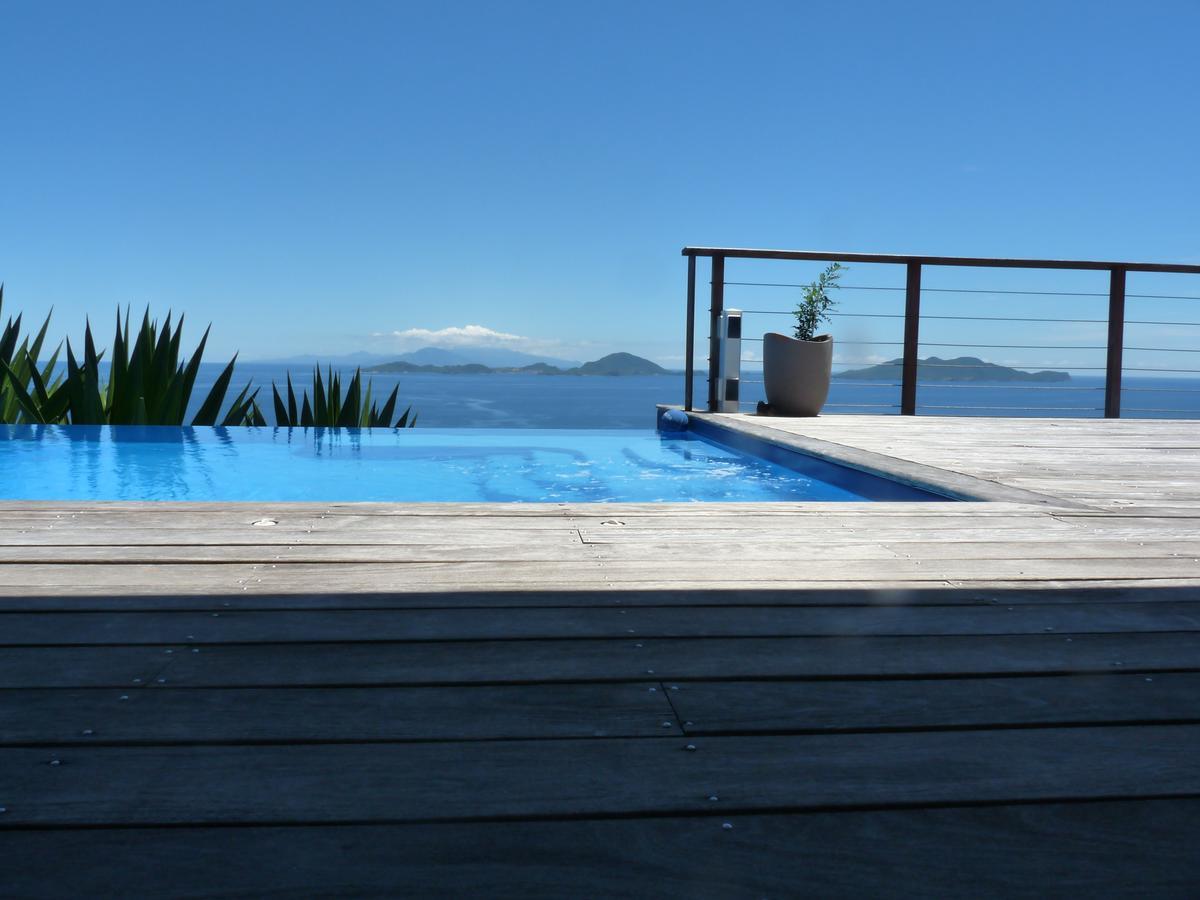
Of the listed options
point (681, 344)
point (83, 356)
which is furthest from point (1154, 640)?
point (83, 356)

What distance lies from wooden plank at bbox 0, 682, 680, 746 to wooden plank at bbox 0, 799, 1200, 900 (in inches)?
6.4

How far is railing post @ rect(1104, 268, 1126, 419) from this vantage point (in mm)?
5367

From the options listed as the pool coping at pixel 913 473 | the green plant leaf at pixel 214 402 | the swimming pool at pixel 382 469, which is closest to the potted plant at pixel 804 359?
the swimming pool at pixel 382 469

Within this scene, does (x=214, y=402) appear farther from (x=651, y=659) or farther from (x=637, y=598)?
(x=651, y=659)

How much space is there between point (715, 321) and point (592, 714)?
441 cm

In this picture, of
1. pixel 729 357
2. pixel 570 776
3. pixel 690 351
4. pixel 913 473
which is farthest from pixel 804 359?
pixel 570 776

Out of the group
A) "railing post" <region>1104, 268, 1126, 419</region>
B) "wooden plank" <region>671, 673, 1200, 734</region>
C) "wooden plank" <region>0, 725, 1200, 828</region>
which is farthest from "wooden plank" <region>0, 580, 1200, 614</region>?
"railing post" <region>1104, 268, 1126, 419</region>

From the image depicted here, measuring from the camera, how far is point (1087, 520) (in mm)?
1910

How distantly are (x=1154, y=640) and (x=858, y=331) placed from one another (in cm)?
469

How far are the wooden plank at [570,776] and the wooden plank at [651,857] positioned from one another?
0.8 inches

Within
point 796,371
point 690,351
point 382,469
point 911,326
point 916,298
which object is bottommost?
point 382,469

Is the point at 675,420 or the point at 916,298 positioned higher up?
the point at 916,298

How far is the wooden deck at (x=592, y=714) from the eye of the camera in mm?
627

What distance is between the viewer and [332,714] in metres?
0.86
